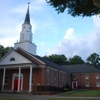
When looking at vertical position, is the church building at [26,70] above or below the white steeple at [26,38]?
below

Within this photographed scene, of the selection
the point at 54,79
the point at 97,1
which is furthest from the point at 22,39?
the point at 97,1

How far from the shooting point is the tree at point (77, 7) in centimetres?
1168

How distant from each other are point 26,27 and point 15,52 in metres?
7.67

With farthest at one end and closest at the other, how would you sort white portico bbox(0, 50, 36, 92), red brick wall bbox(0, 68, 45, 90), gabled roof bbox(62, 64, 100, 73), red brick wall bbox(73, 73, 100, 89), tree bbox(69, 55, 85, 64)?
tree bbox(69, 55, 85, 64)
gabled roof bbox(62, 64, 100, 73)
red brick wall bbox(73, 73, 100, 89)
red brick wall bbox(0, 68, 45, 90)
white portico bbox(0, 50, 36, 92)

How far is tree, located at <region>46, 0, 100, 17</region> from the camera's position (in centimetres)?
1168

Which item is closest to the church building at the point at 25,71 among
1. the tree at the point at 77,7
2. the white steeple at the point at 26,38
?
the white steeple at the point at 26,38

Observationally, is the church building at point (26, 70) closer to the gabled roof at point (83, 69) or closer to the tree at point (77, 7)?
the gabled roof at point (83, 69)

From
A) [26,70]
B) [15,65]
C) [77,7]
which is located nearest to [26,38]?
[26,70]

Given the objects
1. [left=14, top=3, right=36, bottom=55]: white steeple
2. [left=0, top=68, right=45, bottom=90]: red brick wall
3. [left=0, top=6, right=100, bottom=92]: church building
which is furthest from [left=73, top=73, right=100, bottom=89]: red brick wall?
[left=0, top=68, right=45, bottom=90]: red brick wall

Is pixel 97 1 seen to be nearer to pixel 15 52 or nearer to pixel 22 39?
pixel 15 52

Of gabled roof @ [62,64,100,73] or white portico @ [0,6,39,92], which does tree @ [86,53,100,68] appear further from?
white portico @ [0,6,39,92]

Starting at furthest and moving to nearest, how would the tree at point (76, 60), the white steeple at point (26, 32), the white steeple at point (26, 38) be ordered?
the tree at point (76, 60)
the white steeple at point (26, 32)
the white steeple at point (26, 38)

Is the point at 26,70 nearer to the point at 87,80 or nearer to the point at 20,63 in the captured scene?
the point at 20,63

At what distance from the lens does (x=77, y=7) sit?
12148 millimetres
